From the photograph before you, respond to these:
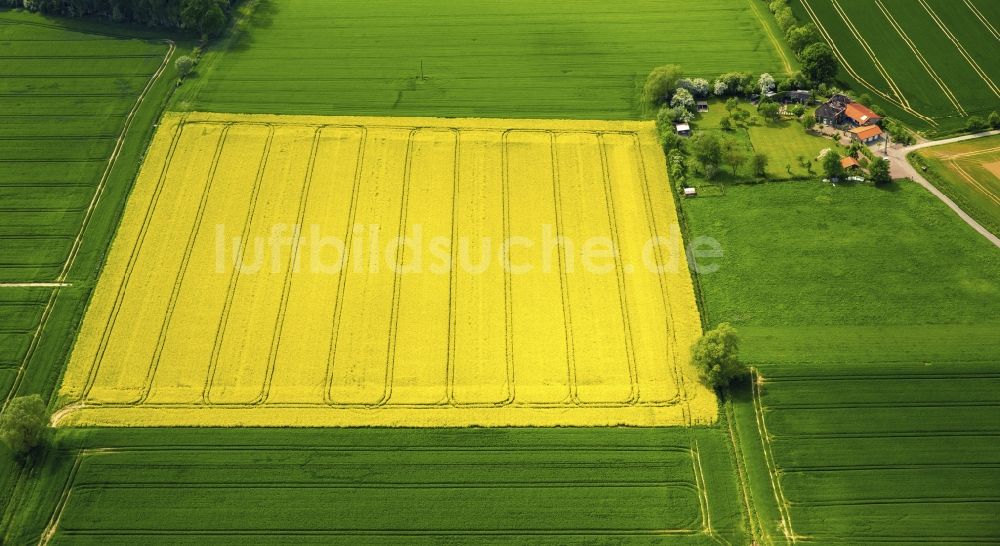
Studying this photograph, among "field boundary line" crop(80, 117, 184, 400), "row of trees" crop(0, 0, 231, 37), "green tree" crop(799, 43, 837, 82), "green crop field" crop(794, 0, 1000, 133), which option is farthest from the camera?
"row of trees" crop(0, 0, 231, 37)

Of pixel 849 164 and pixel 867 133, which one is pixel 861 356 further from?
pixel 867 133

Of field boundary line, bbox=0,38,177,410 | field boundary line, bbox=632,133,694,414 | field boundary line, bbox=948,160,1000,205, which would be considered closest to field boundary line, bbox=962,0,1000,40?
field boundary line, bbox=948,160,1000,205

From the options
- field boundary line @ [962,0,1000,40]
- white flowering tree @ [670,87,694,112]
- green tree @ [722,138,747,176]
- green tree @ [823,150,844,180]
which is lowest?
green tree @ [823,150,844,180]

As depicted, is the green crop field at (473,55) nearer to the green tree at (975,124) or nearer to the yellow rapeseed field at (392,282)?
the yellow rapeseed field at (392,282)

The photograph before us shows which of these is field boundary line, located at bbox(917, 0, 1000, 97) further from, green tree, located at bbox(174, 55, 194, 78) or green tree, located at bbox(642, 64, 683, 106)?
green tree, located at bbox(174, 55, 194, 78)

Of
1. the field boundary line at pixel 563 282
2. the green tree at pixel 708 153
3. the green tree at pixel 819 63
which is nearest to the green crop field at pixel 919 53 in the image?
the green tree at pixel 819 63

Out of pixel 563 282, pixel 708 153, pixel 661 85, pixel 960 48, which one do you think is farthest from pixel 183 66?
pixel 960 48
